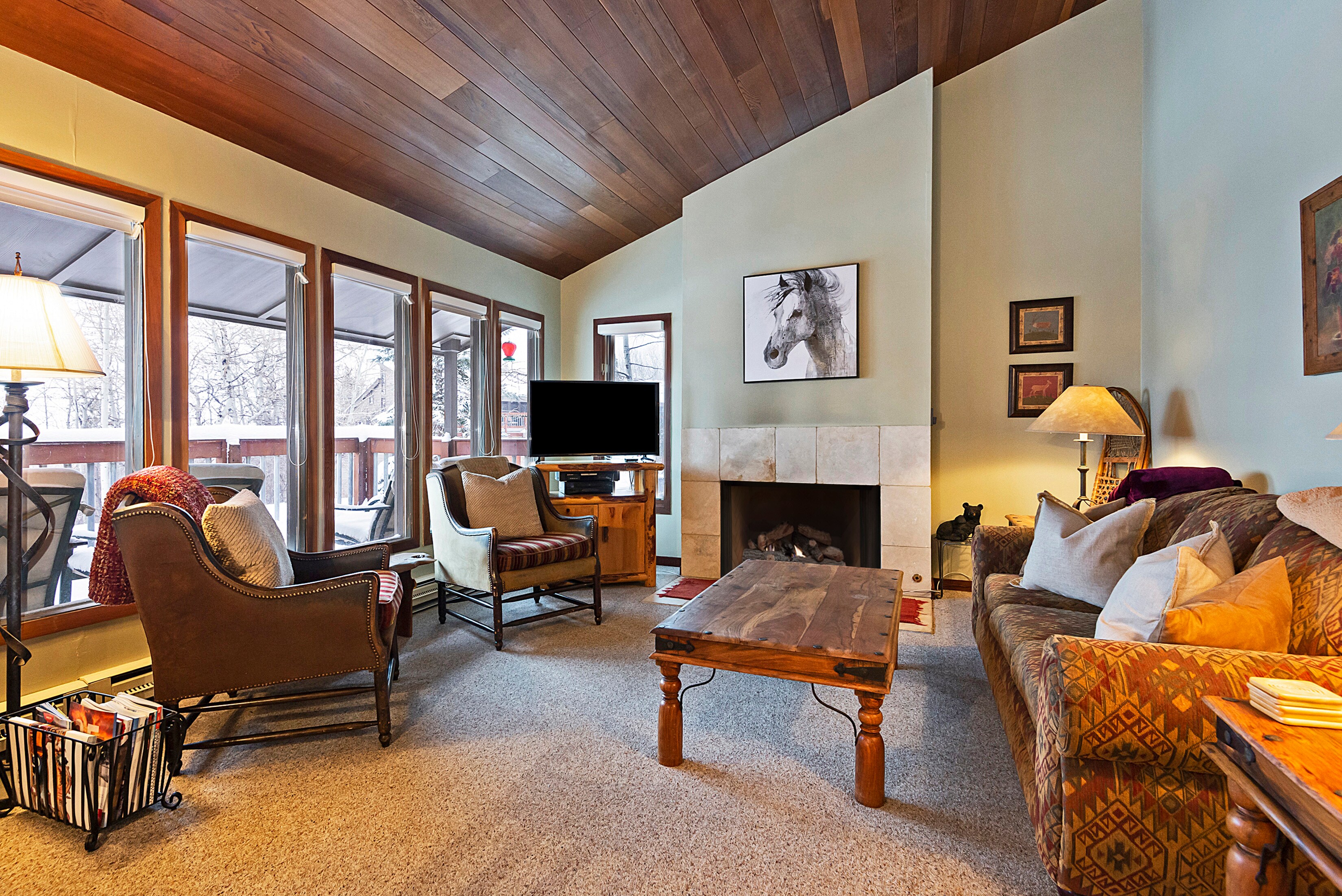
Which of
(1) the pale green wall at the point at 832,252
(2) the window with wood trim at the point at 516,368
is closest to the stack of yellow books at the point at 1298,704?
(1) the pale green wall at the point at 832,252

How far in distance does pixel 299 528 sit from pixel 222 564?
129 cm

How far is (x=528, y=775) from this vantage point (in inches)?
80.0

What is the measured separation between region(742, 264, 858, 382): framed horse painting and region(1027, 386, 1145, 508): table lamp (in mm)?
1147

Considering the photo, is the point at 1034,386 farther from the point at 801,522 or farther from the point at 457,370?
the point at 457,370

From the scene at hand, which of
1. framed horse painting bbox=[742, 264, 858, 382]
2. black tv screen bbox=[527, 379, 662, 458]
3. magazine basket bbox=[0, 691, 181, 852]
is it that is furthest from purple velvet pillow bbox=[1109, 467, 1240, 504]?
magazine basket bbox=[0, 691, 181, 852]

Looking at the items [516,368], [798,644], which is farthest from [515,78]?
[798,644]

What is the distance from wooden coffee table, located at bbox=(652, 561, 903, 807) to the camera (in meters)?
1.85

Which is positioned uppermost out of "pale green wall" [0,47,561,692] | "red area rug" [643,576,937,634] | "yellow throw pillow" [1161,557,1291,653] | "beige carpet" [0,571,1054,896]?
"pale green wall" [0,47,561,692]

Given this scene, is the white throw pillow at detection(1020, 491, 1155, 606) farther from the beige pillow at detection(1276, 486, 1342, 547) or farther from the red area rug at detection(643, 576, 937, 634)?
the red area rug at detection(643, 576, 937, 634)

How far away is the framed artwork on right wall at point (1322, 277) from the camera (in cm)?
199

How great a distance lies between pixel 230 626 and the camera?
2.11 meters

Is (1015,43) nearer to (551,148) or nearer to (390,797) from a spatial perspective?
(551,148)

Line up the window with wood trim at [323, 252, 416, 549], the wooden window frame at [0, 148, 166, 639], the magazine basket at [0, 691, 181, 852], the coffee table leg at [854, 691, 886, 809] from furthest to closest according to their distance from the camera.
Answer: the window with wood trim at [323, 252, 416, 549] < the wooden window frame at [0, 148, 166, 639] < the coffee table leg at [854, 691, 886, 809] < the magazine basket at [0, 691, 181, 852]

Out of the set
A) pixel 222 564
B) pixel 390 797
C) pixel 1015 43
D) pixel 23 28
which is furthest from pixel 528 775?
pixel 1015 43
